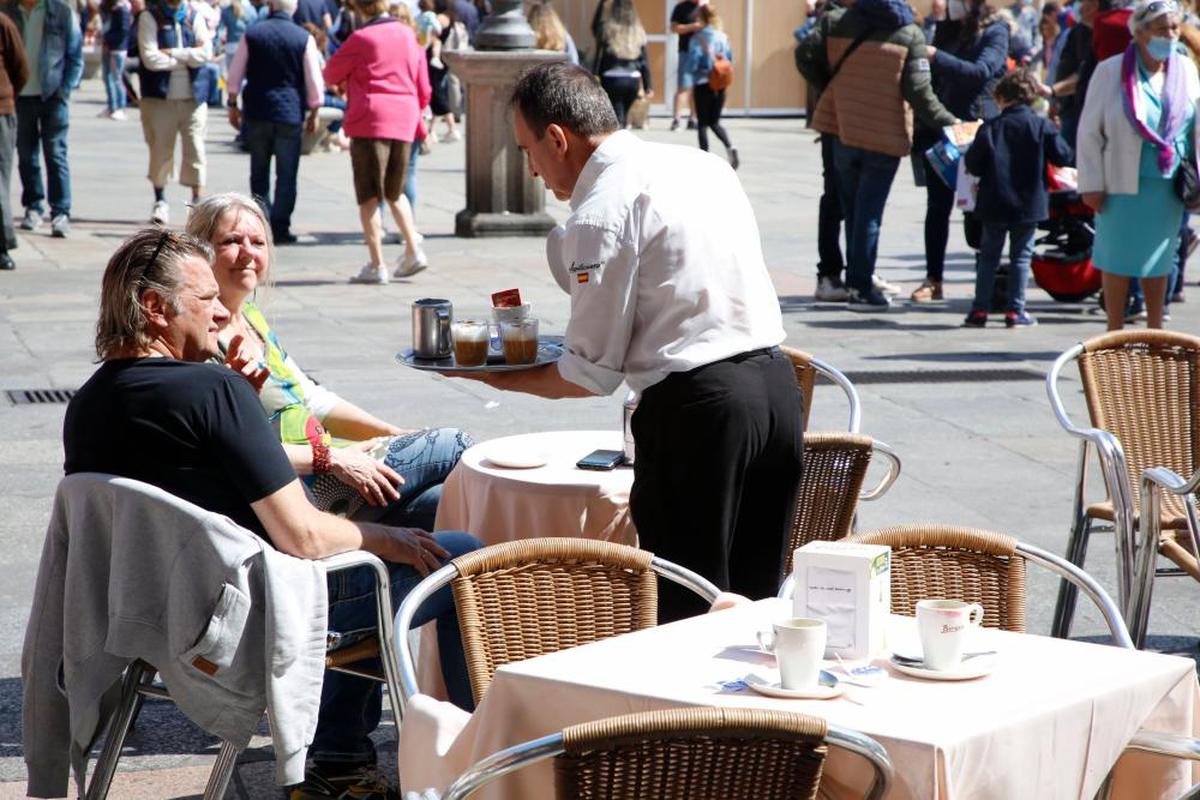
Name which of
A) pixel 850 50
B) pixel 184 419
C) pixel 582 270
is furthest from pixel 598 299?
pixel 850 50

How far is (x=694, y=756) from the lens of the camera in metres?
2.38

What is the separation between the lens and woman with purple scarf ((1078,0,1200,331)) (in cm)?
886

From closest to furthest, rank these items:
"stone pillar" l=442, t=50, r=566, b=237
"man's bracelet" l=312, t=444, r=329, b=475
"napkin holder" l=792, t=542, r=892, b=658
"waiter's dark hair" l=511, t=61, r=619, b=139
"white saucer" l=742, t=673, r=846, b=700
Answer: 1. "white saucer" l=742, t=673, r=846, b=700
2. "napkin holder" l=792, t=542, r=892, b=658
3. "waiter's dark hair" l=511, t=61, r=619, b=139
4. "man's bracelet" l=312, t=444, r=329, b=475
5. "stone pillar" l=442, t=50, r=566, b=237

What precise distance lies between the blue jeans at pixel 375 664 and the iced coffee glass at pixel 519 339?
1.65ft

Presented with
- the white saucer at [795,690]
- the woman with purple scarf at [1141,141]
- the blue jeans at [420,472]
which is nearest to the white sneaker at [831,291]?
the woman with purple scarf at [1141,141]

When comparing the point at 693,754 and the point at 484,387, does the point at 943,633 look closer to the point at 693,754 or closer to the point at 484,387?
the point at 693,754

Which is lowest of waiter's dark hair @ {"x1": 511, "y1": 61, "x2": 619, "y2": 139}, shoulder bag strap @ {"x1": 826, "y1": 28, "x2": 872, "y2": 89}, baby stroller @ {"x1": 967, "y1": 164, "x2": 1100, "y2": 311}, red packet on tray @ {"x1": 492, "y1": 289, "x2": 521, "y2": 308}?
baby stroller @ {"x1": 967, "y1": 164, "x2": 1100, "y2": 311}

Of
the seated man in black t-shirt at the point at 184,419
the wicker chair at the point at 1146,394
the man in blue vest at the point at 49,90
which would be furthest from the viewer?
the man in blue vest at the point at 49,90

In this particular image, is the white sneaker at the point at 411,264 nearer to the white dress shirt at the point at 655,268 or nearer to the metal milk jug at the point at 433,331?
the metal milk jug at the point at 433,331

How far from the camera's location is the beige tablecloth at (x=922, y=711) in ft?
8.38

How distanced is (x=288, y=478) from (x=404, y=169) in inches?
345

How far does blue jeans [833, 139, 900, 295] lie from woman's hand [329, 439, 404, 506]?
6.81 m

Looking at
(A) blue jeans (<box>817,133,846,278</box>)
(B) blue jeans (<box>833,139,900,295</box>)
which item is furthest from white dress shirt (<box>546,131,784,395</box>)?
(A) blue jeans (<box>817,133,846,278</box>)

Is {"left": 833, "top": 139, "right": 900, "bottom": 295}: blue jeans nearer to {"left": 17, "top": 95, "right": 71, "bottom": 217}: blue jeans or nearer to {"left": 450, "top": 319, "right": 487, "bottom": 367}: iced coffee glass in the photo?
{"left": 17, "top": 95, "right": 71, "bottom": 217}: blue jeans
